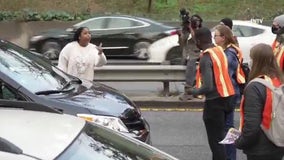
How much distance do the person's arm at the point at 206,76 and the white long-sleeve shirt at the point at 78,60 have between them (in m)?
1.73

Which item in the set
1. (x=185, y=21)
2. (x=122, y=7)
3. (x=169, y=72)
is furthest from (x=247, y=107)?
(x=122, y=7)

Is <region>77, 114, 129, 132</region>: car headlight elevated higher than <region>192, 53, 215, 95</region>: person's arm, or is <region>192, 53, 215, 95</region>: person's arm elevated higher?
<region>192, 53, 215, 95</region>: person's arm

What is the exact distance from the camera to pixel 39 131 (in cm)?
282

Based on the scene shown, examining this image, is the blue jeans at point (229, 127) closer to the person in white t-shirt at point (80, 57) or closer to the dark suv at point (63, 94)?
the dark suv at point (63, 94)

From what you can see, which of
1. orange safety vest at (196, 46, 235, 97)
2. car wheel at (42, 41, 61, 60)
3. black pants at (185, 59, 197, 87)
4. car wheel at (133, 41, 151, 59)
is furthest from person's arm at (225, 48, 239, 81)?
car wheel at (42, 41, 61, 60)

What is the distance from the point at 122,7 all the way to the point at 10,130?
29017 mm

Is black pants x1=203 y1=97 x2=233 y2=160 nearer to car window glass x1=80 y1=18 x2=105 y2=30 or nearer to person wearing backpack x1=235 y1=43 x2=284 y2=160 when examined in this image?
person wearing backpack x1=235 y1=43 x2=284 y2=160

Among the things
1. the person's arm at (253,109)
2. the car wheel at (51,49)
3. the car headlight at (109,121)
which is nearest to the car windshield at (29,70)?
the car headlight at (109,121)

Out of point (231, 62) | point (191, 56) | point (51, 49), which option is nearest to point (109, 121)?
point (231, 62)

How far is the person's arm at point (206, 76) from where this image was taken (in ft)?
21.5

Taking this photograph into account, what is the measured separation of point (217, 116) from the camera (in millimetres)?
6730

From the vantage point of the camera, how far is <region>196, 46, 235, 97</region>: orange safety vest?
21.7 feet

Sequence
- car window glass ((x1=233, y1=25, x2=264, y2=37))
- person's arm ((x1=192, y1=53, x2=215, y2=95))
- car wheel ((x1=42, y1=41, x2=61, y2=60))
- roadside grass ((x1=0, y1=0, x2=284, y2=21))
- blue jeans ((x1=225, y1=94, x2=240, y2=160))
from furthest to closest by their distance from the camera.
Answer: roadside grass ((x1=0, y1=0, x2=284, y2=21)) < car wheel ((x1=42, y1=41, x2=61, y2=60)) < car window glass ((x1=233, y1=25, x2=264, y2=37)) < blue jeans ((x1=225, y1=94, x2=240, y2=160)) < person's arm ((x1=192, y1=53, x2=215, y2=95))

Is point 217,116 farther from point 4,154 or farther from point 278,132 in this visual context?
point 4,154
